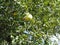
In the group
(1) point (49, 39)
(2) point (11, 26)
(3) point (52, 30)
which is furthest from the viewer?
(3) point (52, 30)

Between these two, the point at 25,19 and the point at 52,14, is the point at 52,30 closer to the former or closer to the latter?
the point at 52,14

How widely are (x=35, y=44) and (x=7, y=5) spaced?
54cm

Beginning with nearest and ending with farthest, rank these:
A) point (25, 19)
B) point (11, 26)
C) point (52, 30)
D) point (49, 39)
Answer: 1. point (25, 19)
2. point (11, 26)
3. point (49, 39)
4. point (52, 30)

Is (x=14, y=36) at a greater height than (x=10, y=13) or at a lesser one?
lesser

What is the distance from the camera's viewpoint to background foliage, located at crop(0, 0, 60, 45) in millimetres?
2352

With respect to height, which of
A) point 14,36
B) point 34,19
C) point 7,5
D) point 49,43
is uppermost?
point 7,5

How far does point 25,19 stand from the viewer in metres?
2.35

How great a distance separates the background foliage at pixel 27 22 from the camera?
7.72ft

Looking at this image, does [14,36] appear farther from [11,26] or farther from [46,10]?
[46,10]

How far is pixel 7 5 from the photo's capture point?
94.7 inches

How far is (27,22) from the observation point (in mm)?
2396

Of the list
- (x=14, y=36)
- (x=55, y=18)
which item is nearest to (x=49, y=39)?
(x=55, y=18)

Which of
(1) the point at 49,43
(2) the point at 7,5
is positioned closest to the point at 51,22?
(1) the point at 49,43

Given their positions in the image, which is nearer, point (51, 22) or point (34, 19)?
point (34, 19)
